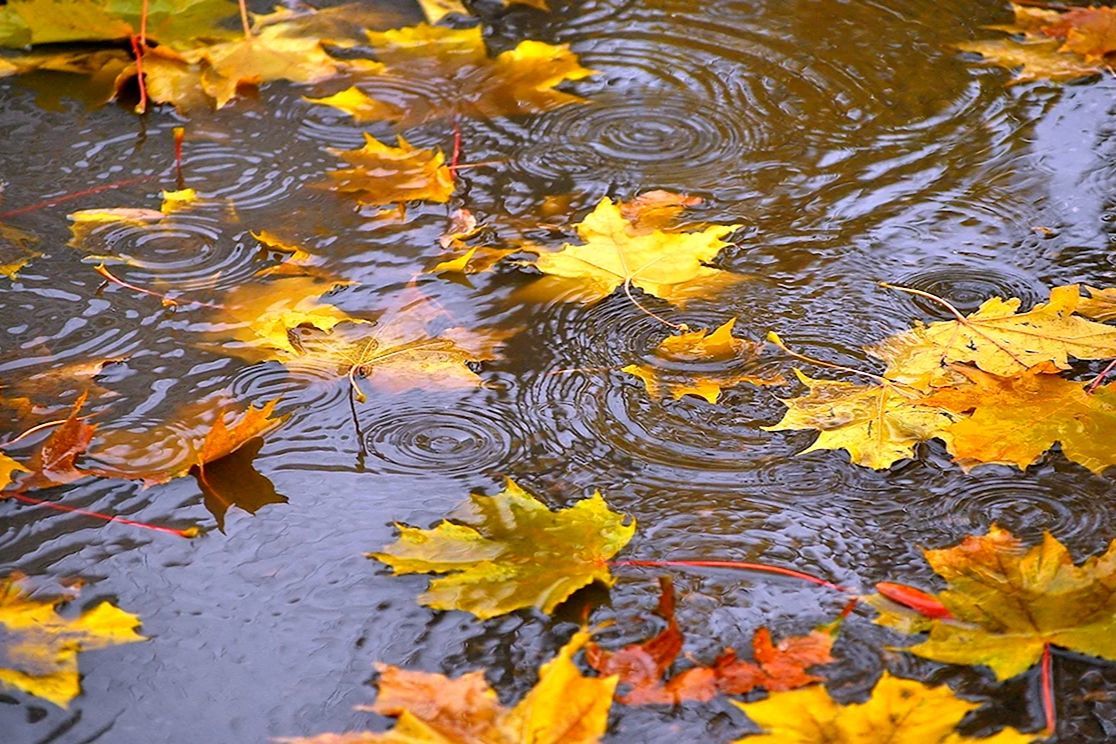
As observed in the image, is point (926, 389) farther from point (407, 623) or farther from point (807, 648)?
point (407, 623)

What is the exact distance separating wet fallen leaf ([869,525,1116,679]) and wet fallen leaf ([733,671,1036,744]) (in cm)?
9

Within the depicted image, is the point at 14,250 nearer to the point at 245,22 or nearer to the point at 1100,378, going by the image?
the point at 245,22

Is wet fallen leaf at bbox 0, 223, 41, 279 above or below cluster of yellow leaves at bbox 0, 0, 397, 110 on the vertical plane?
below

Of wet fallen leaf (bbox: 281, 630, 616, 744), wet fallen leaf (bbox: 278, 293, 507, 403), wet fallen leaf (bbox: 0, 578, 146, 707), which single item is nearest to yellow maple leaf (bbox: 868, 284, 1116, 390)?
wet fallen leaf (bbox: 278, 293, 507, 403)

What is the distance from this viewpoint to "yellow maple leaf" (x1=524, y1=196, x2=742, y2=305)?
1942mm

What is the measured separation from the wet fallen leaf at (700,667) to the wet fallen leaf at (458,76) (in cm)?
148

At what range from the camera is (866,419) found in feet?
5.34

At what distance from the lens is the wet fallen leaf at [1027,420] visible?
61.4 inches

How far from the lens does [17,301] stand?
→ 1.94 metres

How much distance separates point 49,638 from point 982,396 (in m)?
1.24

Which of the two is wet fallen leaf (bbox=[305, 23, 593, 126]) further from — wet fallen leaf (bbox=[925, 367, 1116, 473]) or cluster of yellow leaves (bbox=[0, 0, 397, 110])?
wet fallen leaf (bbox=[925, 367, 1116, 473])

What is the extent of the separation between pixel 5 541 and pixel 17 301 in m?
0.59

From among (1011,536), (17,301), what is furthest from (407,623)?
(17,301)

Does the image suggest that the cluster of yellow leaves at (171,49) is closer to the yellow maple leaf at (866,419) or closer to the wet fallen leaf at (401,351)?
the wet fallen leaf at (401,351)
